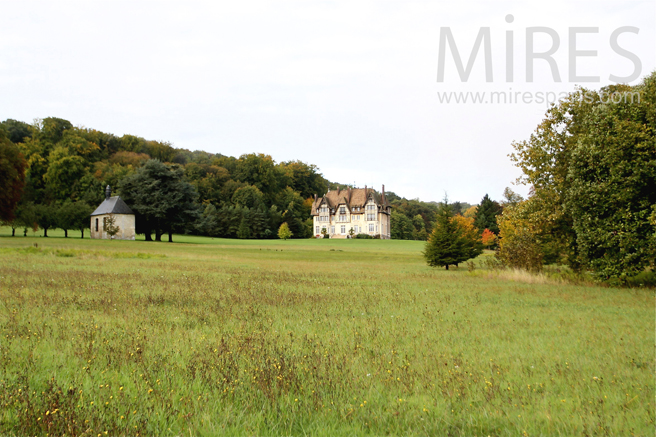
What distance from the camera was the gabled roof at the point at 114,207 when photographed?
204 feet

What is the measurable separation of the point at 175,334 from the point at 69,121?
101 metres

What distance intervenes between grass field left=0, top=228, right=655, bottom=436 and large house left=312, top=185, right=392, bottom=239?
3619 inches

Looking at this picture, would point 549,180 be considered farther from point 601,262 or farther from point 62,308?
point 62,308

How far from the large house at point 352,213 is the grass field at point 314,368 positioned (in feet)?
302

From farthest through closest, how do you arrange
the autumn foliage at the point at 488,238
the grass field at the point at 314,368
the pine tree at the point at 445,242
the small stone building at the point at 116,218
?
the autumn foliage at the point at 488,238, the small stone building at the point at 116,218, the pine tree at the point at 445,242, the grass field at the point at 314,368

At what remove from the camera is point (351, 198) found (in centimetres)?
10800

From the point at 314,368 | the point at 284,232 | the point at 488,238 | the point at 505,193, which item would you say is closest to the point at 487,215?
the point at 488,238

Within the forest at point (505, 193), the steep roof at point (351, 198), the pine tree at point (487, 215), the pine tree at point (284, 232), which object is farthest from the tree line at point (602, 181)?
the steep roof at point (351, 198)

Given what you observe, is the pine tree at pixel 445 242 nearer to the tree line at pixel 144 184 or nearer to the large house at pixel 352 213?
the tree line at pixel 144 184

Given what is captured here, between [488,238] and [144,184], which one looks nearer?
[144,184]

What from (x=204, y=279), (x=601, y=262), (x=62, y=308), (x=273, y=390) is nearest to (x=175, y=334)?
(x=273, y=390)

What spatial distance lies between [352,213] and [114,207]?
58.3m

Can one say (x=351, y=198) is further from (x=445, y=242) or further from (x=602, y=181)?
(x=602, y=181)

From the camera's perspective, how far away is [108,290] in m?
12.7
